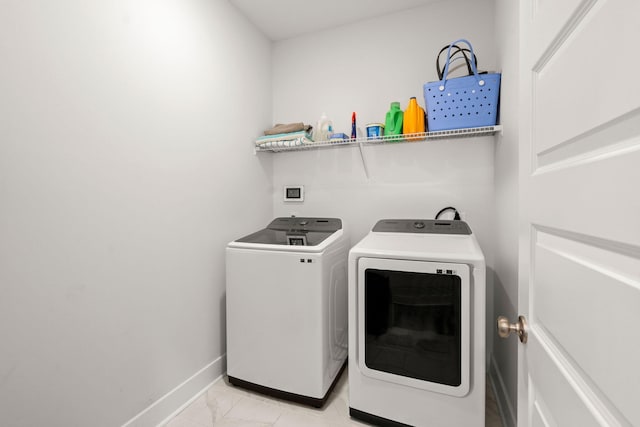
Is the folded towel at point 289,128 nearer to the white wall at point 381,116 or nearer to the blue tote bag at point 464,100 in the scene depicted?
the white wall at point 381,116

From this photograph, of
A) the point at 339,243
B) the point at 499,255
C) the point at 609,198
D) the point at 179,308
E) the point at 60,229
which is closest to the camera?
the point at 609,198

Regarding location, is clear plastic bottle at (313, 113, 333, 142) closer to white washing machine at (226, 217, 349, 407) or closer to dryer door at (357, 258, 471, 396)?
white washing machine at (226, 217, 349, 407)

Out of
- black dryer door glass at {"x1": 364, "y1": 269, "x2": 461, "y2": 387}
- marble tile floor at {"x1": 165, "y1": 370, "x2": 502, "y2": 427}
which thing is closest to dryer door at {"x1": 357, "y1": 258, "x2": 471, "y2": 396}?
black dryer door glass at {"x1": 364, "y1": 269, "x2": 461, "y2": 387}

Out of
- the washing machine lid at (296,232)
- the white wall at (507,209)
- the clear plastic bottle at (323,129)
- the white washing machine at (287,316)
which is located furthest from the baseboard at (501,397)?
the clear plastic bottle at (323,129)

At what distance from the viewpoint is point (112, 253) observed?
1.31 m

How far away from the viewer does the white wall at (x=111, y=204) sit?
103 centimetres

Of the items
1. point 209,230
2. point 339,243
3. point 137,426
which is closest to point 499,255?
point 339,243

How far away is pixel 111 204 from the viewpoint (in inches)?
51.4

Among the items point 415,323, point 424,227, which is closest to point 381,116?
point 424,227

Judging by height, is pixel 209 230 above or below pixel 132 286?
above

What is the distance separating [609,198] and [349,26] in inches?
95.2

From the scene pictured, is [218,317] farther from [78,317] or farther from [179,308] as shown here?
[78,317]

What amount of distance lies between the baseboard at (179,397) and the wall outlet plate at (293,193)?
131 cm

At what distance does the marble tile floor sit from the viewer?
1.51 metres
